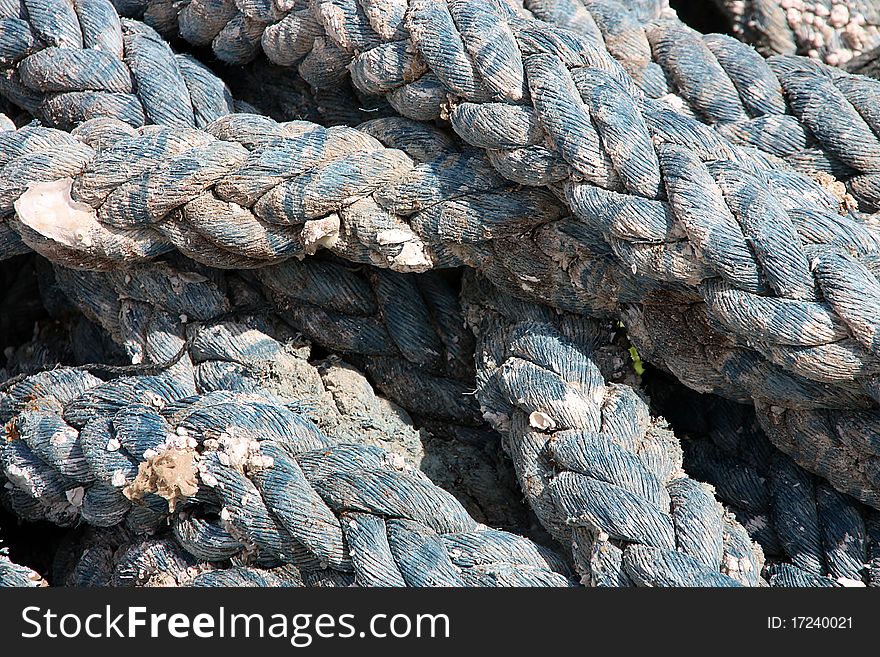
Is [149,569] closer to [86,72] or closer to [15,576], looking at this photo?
[15,576]

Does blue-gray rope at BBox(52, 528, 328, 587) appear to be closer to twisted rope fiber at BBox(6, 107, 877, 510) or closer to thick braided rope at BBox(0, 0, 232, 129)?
twisted rope fiber at BBox(6, 107, 877, 510)

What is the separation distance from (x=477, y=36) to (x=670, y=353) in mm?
487

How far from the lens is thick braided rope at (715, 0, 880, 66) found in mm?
1990

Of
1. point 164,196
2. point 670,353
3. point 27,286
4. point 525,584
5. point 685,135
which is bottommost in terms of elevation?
point 27,286

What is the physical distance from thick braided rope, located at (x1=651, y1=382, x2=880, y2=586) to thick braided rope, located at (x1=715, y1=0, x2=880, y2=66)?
0.71 m

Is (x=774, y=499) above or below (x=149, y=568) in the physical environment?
above

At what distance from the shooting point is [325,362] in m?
1.71

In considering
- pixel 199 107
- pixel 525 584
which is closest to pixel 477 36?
pixel 199 107

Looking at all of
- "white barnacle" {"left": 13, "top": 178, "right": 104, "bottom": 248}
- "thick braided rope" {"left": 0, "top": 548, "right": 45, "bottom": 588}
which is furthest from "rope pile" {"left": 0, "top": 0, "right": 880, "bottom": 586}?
"thick braided rope" {"left": 0, "top": 548, "right": 45, "bottom": 588}

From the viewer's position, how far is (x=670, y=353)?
1504mm

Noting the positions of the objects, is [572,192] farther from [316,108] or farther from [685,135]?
[316,108]

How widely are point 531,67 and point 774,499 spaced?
2.23 ft

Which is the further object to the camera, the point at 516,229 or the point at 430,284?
the point at 430,284

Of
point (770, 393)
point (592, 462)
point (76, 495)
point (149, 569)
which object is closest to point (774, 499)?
point (770, 393)
